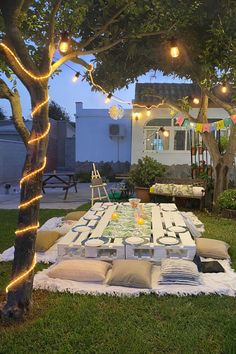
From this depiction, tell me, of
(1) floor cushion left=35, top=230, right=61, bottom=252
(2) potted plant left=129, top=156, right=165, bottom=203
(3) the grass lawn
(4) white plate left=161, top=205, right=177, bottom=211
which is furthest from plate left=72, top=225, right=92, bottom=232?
(2) potted plant left=129, top=156, right=165, bottom=203

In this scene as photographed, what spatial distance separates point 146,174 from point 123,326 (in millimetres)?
8151

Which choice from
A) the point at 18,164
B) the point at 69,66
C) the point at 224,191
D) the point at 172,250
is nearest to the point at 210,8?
the point at 69,66

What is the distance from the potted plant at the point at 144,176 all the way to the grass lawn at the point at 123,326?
7089 mm

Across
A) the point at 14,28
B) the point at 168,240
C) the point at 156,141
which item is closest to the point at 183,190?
the point at 168,240

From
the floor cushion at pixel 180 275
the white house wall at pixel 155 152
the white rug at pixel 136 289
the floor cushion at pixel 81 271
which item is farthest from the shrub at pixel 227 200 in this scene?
the white house wall at pixel 155 152

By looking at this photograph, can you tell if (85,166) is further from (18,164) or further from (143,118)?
(143,118)

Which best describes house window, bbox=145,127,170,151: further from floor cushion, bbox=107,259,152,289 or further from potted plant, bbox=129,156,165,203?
floor cushion, bbox=107,259,152,289

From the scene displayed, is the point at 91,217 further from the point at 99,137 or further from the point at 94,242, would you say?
the point at 99,137

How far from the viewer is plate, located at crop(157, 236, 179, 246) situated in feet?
16.3

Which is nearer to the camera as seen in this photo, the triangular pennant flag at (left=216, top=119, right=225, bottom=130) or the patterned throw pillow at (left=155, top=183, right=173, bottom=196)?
the triangular pennant flag at (left=216, top=119, right=225, bottom=130)

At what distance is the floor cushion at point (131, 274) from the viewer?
4242mm

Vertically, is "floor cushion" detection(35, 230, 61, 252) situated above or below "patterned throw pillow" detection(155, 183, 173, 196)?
below

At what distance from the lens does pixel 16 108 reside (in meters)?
3.90

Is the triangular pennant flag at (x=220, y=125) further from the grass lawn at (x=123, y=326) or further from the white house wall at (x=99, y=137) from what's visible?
the white house wall at (x=99, y=137)
